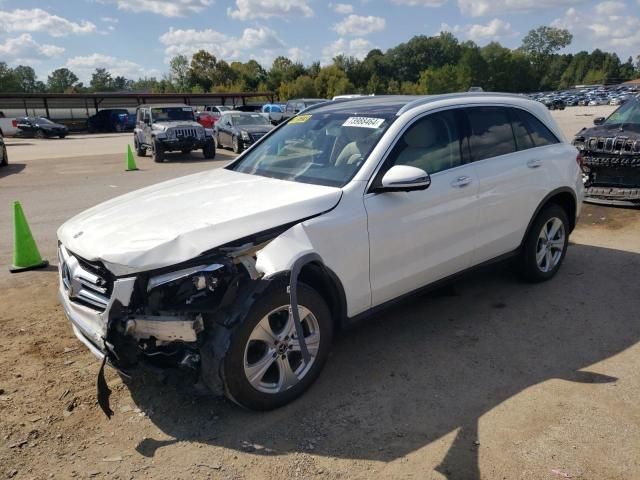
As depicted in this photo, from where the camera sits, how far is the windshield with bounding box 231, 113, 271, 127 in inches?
790

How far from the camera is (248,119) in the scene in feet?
66.5

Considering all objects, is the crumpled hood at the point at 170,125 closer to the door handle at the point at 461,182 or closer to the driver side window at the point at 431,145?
the driver side window at the point at 431,145

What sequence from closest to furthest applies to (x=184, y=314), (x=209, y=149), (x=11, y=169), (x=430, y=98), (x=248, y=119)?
(x=184, y=314), (x=430, y=98), (x=11, y=169), (x=209, y=149), (x=248, y=119)

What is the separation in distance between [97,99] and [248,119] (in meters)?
32.7

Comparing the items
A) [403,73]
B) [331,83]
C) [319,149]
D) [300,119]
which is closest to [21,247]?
[300,119]

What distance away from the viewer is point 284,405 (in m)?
3.23

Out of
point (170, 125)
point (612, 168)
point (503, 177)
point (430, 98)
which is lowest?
point (612, 168)

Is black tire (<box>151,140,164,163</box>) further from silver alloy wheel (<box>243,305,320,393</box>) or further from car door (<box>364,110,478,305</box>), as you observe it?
silver alloy wheel (<box>243,305,320,393</box>)

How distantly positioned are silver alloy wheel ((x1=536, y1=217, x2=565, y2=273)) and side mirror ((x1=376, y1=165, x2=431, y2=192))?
2.23 meters

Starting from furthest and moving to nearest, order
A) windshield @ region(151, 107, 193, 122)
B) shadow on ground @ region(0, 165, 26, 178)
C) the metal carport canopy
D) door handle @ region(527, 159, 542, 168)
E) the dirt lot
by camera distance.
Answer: the metal carport canopy
windshield @ region(151, 107, 193, 122)
shadow on ground @ region(0, 165, 26, 178)
door handle @ region(527, 159, 542, 168)
the dirt lot

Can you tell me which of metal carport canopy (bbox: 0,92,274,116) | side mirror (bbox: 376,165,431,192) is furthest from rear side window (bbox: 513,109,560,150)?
metal carport canopy (bbox: 0,92,274,116)

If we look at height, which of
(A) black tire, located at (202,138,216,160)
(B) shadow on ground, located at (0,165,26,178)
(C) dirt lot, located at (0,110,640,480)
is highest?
(A) black tire, located at (202,138,216,160)

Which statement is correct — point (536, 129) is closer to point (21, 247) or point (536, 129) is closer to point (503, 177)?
point (503, 177)

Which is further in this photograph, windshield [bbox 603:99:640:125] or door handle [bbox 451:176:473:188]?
windshield [bbox 603:99:640:125]
